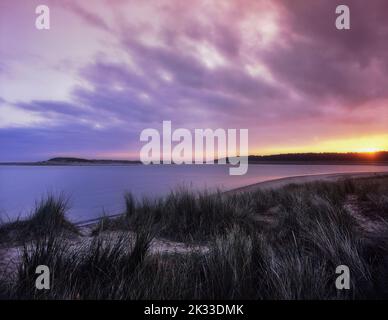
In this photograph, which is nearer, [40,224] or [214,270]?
[214,270]

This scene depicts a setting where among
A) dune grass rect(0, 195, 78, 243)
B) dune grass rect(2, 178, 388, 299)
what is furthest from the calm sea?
dune grass rect(2, 178, 388, 299)

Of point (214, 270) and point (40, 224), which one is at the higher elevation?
point (214, 270)

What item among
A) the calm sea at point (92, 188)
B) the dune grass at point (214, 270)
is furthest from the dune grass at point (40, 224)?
the dune grass at point (214, 270)

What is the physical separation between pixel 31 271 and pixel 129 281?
0.68 m

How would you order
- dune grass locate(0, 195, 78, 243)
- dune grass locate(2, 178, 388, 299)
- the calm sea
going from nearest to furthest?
dune grass locate(2, 178, 388, 299) → dune grass locate(0, 195, 78, 243) → the calm sea

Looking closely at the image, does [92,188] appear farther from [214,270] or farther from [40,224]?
[214,270]

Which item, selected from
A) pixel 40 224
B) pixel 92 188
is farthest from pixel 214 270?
pixel 92 188

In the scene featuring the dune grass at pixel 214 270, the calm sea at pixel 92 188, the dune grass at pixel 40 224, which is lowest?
the calm sea at pixel 92 188

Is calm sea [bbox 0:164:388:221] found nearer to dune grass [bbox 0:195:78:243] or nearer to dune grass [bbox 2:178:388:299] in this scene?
dune grass [bbox 0:195:78:243]

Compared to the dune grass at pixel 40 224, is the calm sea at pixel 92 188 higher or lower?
lower

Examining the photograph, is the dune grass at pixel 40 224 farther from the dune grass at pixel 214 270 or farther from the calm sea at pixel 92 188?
the dune grass at pixel 214 270

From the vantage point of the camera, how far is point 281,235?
397 centimetres

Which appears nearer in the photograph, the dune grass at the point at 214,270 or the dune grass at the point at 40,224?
the dune grass at the point at 214,270

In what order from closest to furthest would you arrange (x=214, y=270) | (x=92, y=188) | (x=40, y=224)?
(x=214, y=270) < (x=40, y=224) < (x=92, y=188)
